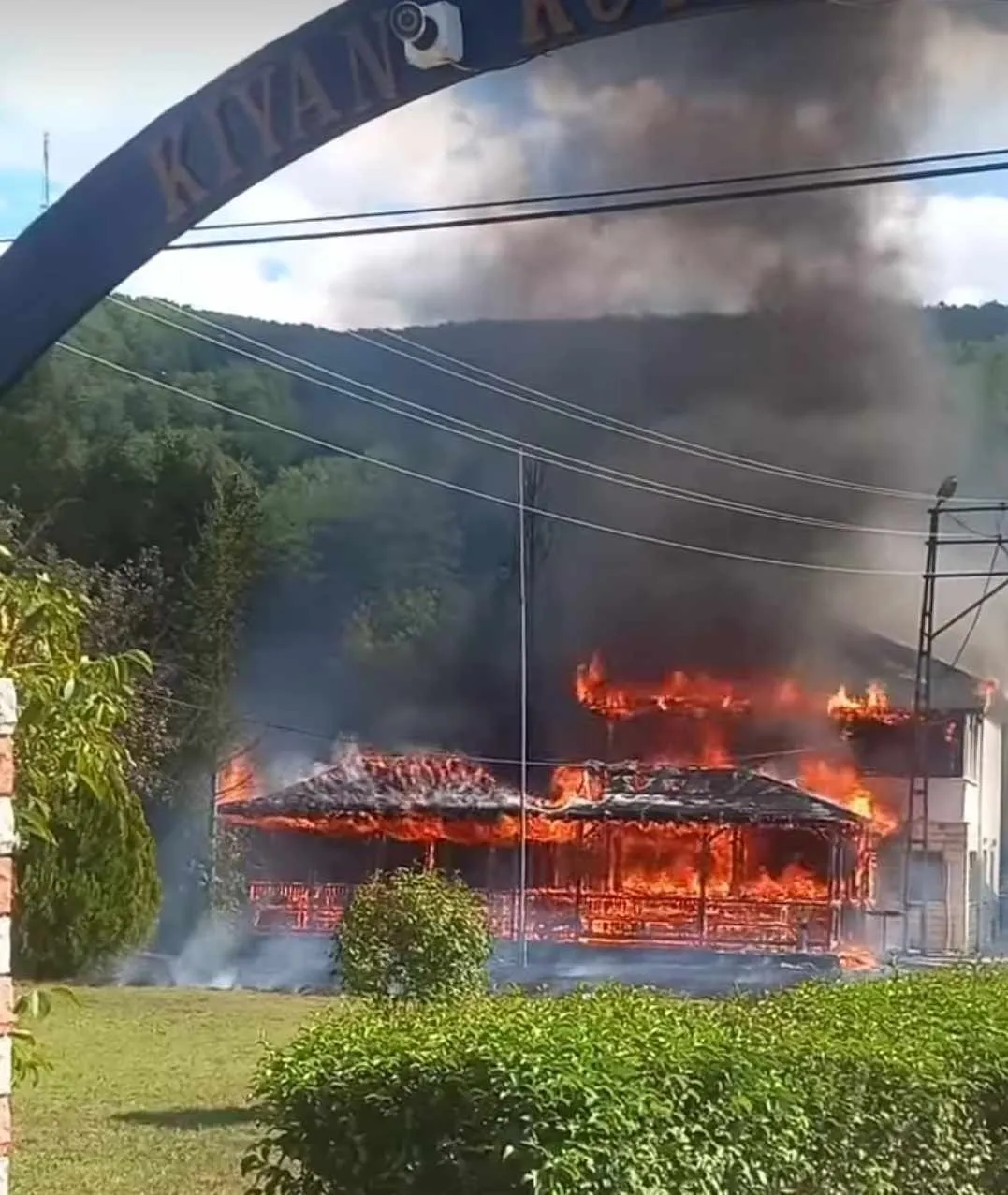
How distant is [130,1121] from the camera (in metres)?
7.56

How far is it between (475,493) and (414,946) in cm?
220

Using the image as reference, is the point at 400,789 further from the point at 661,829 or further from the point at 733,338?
the point at 733,338

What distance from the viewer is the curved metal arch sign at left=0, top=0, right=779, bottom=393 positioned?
5477 millimetres

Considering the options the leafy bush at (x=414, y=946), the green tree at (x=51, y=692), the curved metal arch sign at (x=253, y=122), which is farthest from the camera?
the leafy bush at (x=414, y=946)

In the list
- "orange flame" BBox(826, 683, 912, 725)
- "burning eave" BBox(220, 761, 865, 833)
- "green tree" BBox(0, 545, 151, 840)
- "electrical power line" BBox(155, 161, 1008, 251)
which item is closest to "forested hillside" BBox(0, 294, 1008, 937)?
"burning eave" BBox(220, 761, 865, 833)

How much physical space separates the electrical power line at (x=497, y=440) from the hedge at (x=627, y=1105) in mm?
3433

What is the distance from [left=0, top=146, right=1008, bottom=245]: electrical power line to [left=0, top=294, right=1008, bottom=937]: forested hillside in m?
0.55

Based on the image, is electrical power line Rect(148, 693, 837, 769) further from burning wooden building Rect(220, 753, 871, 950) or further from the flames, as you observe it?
the flames

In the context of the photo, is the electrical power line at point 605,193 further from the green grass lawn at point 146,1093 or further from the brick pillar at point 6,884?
the brick pillar at point 6,884

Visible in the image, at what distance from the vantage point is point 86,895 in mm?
7938

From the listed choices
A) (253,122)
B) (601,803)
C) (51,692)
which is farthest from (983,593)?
(51,692)

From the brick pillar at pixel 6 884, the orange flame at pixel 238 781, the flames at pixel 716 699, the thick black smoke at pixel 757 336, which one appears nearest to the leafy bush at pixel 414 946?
the flames at pixel 716 699

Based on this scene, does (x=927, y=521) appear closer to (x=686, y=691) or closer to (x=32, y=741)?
(x=686, y=691)

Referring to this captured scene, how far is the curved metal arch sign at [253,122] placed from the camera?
548 centimetres
